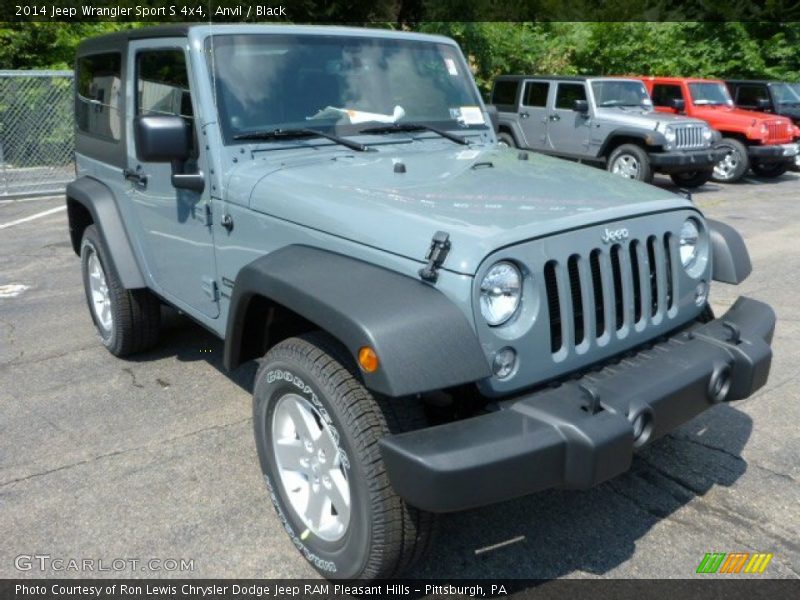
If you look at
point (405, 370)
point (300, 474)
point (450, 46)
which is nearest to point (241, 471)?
point (300, 474)

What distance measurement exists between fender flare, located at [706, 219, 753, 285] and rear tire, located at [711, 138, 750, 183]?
11134mm

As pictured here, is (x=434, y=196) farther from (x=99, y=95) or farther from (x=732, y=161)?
(x=732, y=161)

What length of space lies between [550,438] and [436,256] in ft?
2.16

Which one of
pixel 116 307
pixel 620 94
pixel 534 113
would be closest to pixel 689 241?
pixel 116 307

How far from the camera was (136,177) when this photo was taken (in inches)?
161

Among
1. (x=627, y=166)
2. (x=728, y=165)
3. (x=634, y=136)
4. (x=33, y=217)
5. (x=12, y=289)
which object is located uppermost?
(x=634, y=136)

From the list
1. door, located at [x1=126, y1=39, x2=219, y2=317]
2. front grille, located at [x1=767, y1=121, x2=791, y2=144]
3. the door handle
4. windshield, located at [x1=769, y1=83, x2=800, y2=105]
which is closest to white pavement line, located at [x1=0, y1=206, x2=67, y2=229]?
the door handle

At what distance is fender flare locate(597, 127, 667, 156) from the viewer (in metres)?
11.9

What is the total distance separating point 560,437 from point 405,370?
1.66 ft

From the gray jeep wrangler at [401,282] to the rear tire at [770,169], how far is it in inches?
481

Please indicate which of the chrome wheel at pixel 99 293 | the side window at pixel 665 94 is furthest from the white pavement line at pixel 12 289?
the side window at pixel 665 94

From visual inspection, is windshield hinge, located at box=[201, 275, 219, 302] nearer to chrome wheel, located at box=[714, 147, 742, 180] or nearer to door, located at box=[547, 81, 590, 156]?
door, located at box=[547, 81, 590, 156]

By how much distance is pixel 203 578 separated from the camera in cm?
280

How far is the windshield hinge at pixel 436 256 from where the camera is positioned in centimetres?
240
